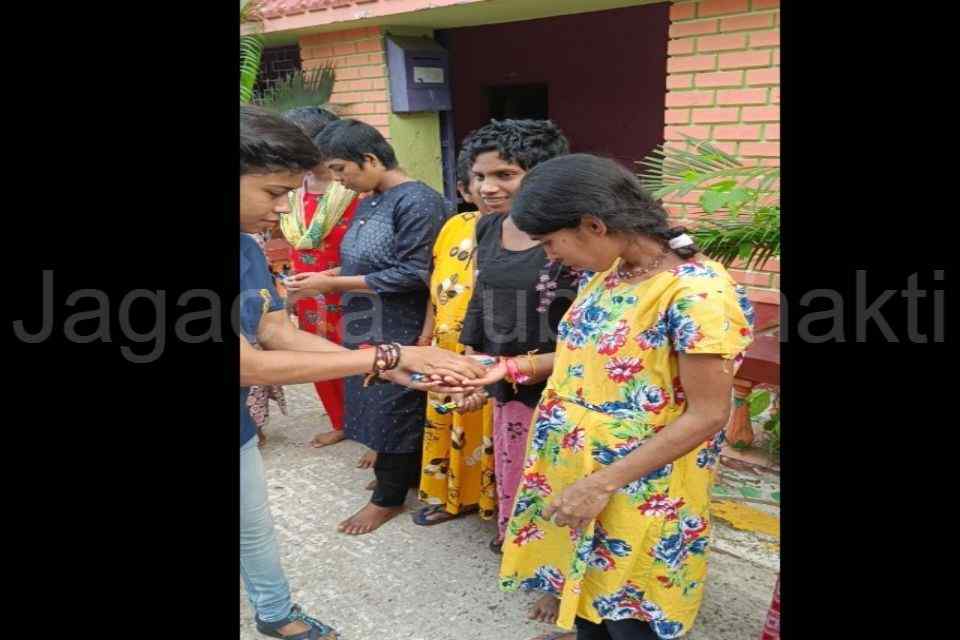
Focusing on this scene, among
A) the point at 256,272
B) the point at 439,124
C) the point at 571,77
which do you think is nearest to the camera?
the point at 256,272

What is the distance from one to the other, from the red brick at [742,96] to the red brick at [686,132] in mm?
169

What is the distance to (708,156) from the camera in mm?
2703

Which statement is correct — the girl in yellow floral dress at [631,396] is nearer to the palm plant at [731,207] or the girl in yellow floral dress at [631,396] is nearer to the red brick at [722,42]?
the palm plant at [731,207]

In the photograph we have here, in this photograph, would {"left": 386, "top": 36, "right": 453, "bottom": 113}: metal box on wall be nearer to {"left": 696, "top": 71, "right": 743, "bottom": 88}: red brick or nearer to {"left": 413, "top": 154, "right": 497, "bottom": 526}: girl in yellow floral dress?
{"left": 696, "top": 71, "right": 743, "bottom": 88}: red brick

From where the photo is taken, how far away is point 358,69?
5.71 metres

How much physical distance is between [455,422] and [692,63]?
7.53 ft

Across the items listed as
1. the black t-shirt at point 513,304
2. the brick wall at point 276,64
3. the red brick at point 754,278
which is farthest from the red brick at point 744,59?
the brick wall at point 276,64

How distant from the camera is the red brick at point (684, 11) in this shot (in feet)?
12.6

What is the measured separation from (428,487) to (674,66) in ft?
8.40

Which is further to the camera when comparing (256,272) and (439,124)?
(439,124)

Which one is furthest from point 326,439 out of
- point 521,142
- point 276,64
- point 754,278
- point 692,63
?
point 276,64

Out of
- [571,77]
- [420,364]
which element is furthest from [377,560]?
[571,77]
